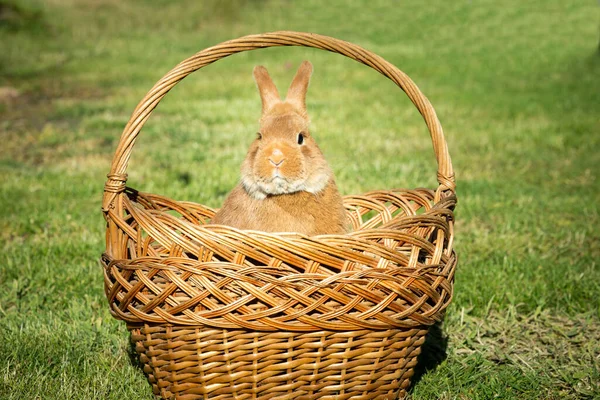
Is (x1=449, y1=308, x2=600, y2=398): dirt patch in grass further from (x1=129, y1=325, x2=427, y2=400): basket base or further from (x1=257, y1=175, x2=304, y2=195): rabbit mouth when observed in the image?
(x1=257, y1=175, x2=304, y2=195): rabbit mouth

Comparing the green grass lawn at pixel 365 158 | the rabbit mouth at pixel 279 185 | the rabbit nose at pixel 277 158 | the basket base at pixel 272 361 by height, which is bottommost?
the green grass lawn at pixel 365 158

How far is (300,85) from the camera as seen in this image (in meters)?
2.72

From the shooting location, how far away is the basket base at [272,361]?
2014 mm

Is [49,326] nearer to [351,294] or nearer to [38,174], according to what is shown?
[351,294]

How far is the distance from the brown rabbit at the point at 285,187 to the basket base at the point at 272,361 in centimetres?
52

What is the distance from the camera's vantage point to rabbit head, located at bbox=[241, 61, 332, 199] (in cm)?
234

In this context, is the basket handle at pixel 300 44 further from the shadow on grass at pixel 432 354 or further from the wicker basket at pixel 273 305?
the shadow on grass at pixel 432 354

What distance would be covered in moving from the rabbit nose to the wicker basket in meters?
0.38

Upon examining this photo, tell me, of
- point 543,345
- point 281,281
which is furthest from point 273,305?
point 543,345

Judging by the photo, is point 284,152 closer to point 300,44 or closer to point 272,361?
point 300,44

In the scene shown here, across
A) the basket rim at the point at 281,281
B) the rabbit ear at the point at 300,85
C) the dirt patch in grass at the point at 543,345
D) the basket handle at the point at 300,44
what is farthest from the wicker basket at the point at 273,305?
the rabbit ear at the point at 300,85

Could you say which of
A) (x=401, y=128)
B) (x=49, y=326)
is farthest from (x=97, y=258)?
(x=401, y=128)

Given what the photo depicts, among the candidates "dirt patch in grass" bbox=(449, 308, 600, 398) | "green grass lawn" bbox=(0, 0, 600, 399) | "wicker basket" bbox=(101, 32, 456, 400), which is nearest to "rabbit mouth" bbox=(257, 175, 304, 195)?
"wicker basket" bbox=(101, 32, 456, 400)

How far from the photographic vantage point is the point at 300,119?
103 inches
